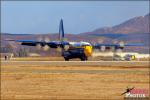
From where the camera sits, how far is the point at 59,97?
29.8 m

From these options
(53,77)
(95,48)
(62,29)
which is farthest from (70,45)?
(53,77)

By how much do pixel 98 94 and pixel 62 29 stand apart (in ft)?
363

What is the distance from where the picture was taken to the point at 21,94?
1249 inches

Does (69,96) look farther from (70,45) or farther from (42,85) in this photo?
(70,45)

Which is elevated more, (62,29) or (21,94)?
(62,29)

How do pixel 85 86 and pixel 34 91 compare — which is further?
pixel 85 86

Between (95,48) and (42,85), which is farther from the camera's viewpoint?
(95,48)

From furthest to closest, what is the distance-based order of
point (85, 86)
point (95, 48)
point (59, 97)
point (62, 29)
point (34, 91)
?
point (62, 29), point (95, 48), point (85, 86), point (34, 91), point (59, 97)

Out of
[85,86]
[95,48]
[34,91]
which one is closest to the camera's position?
[34,91]

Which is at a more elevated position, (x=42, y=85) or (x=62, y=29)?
(x=62, y=29)

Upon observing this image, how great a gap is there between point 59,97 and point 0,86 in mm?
8433

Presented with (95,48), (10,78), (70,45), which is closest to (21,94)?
(10,78)

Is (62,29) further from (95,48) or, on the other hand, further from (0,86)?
(0,86)

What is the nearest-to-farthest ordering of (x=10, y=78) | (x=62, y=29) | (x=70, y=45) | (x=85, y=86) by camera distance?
(x=85, y=86) → (x=10, y=78) → (x=70, y=45) → (x=62, y=29)
